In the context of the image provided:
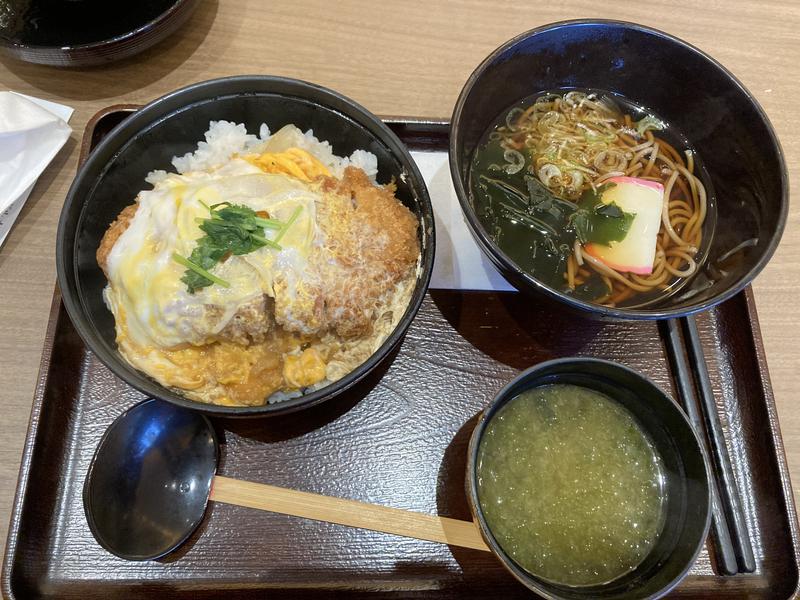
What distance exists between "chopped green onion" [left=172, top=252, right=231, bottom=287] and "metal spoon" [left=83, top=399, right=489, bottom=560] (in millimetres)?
387

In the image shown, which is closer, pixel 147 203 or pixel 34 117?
pixel 147 203

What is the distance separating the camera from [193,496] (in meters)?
1.55

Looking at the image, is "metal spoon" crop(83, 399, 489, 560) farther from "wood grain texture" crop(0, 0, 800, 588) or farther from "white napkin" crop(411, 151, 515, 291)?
"white napkin" crop(411, 151, 515, 291)

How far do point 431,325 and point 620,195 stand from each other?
2.47 feet

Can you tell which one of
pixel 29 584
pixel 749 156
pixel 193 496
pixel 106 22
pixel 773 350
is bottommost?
pixel 29 584

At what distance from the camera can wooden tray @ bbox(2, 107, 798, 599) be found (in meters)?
1.52

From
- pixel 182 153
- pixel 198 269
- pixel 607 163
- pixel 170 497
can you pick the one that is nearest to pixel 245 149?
pixel 182 153

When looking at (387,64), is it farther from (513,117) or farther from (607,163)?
(607,163)

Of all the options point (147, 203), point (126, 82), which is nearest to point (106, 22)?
point (126, 82)

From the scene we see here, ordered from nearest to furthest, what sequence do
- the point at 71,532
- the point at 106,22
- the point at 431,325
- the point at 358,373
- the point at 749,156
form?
the point at 358,373
the point at 71,532
the point at 749,156
the point at 431,325
the point at 106,22

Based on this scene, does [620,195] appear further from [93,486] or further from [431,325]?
[93,486]

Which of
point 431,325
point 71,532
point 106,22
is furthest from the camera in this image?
point 106,22

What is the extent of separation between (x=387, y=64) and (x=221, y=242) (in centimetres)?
119

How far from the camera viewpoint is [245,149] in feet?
6.07
